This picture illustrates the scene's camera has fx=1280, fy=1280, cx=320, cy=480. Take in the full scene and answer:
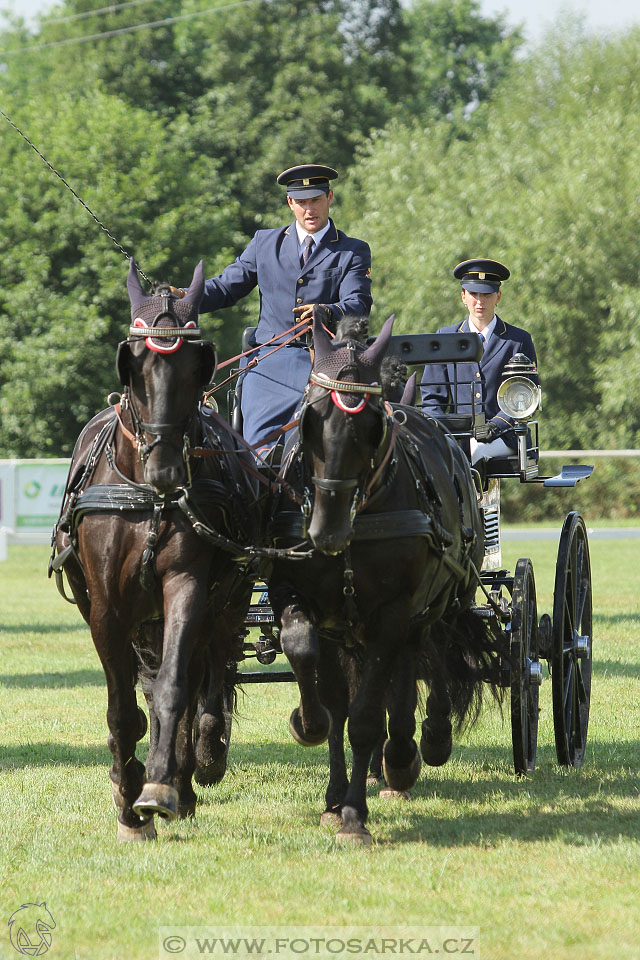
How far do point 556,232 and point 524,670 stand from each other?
21729 mm

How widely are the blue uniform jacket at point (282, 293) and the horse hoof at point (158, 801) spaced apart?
1.80 m

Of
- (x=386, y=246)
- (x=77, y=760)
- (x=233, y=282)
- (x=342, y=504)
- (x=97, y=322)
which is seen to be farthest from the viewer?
(x=386, y=246)

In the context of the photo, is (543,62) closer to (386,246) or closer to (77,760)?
(386,246)

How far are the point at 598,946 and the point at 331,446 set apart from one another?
5.63ft

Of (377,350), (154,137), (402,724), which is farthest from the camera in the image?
(154,137)

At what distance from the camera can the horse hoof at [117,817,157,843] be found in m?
4.64

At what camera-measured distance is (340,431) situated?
13.8 ft

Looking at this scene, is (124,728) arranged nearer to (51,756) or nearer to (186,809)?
(186,809)

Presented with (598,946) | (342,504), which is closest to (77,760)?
(342,504)

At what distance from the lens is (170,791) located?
4.12m

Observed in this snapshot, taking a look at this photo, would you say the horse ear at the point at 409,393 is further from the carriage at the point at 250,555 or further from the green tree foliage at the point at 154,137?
the green tree foliage at the point at 154,137

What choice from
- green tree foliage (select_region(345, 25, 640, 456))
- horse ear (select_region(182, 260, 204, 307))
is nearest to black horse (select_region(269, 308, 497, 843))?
horse ear (select_region(182, 260, 204, 307))

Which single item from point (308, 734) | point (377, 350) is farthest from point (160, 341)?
point (308, 734)

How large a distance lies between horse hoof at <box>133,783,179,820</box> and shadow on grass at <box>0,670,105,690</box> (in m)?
4.82
